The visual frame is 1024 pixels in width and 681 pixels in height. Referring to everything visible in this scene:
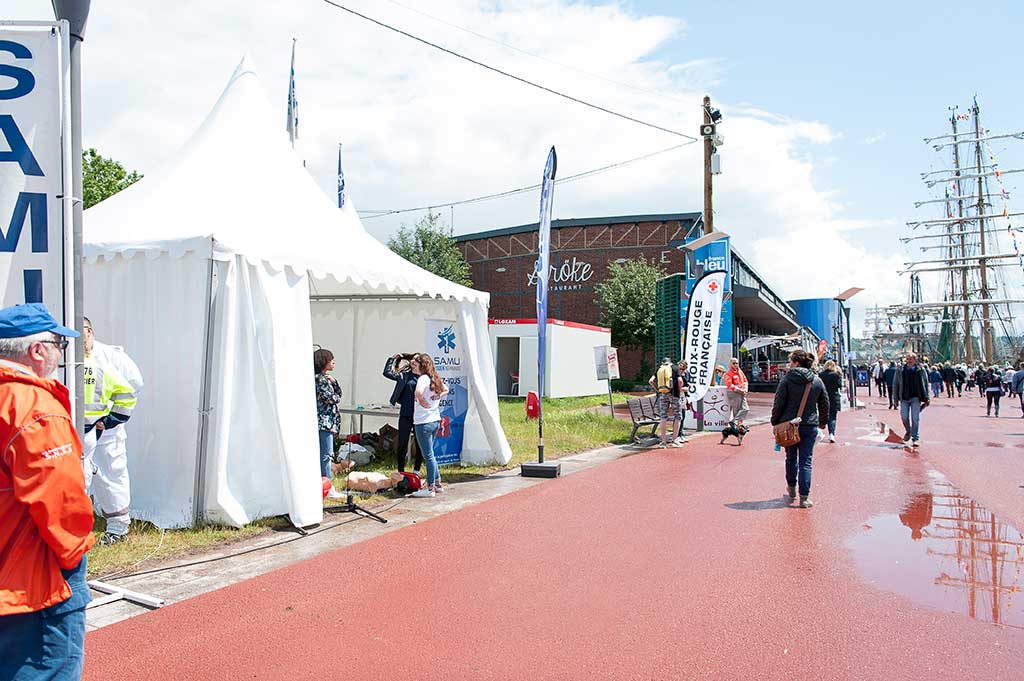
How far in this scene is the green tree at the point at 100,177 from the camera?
25.1 m

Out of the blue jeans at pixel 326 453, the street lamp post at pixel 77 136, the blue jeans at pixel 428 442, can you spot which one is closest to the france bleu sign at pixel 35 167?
the street lamp post at pixel 77 136

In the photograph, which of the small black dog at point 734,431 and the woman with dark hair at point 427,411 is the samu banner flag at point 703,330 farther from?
the woman with dark hair at point 427,411

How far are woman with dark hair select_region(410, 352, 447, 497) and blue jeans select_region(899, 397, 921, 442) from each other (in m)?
9.91

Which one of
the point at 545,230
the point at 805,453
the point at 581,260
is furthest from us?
the point at 581,260

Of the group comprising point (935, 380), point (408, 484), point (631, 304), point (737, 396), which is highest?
point (631, 304)

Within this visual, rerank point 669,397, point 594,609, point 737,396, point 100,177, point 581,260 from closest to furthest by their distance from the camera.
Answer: point 594,609, point 669,397, point 737,396, point 100,177, point 581,260

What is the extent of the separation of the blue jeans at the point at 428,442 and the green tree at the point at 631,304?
31.5 m

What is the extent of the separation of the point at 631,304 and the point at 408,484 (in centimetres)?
3204

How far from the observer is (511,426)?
17.1 metres

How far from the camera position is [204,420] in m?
7.03

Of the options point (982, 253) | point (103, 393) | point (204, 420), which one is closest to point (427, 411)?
point (204, 420)

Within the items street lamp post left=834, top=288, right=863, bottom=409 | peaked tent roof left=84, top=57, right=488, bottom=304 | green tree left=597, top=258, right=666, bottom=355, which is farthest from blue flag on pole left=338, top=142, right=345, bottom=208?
green tree left=597, top=258, right=666, bottom=355

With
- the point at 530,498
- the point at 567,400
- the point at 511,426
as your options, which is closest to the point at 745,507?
the point at 530,498

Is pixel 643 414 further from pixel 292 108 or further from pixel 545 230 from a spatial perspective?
pixel 292 108
